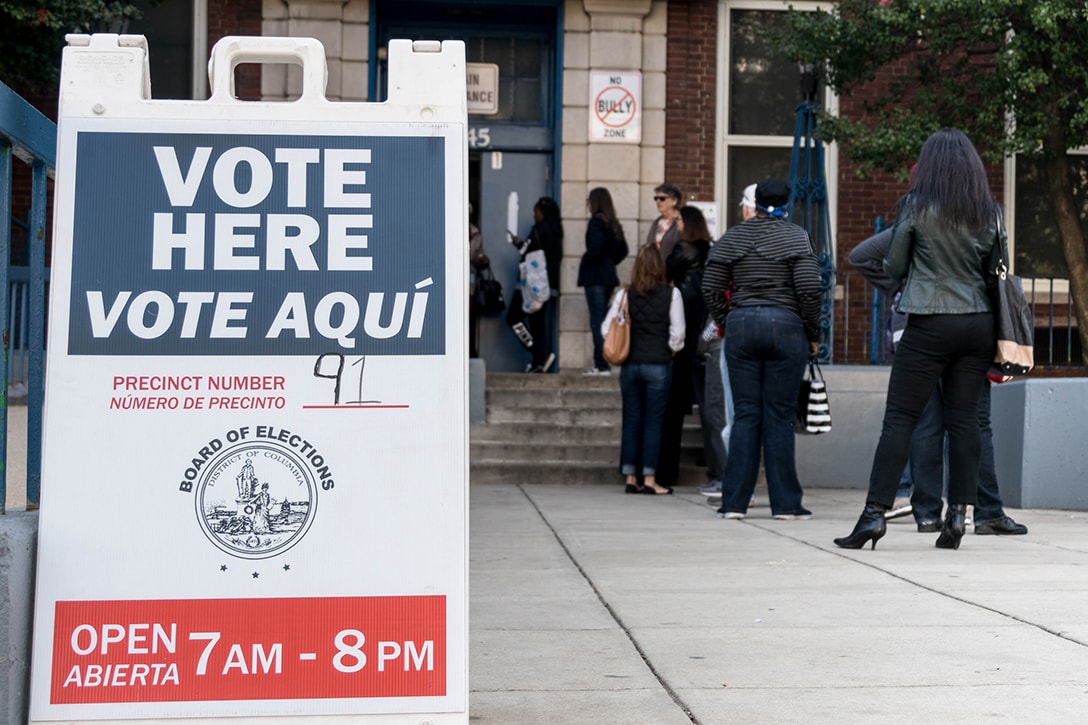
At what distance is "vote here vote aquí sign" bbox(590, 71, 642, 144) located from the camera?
14.5 meters

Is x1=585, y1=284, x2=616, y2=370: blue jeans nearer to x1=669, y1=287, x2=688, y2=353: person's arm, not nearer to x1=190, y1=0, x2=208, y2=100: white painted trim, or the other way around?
x1=669, y1=287, x2=688, y2=353: person's arm

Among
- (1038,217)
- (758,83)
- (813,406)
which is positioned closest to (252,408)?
(813,406)

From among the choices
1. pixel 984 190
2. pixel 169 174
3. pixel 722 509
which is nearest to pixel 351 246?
pixel 169 174

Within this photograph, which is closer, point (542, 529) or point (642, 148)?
point (542, 529)

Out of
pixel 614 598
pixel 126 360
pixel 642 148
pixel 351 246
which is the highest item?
pixel 642 148

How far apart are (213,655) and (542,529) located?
4.99 metres

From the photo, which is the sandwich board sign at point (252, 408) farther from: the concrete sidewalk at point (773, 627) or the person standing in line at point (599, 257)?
the person standing in line at point (599, 257)

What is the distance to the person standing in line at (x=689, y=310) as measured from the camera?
1034 cm

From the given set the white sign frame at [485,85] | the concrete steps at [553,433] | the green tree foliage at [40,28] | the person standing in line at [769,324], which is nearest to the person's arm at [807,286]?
the person standing in line at [769,324]

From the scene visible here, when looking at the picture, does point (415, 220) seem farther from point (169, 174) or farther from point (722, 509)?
point (722, 509)

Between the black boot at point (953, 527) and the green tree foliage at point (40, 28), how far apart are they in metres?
8.11

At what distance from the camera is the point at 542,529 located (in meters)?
7.78

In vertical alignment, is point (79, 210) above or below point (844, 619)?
above

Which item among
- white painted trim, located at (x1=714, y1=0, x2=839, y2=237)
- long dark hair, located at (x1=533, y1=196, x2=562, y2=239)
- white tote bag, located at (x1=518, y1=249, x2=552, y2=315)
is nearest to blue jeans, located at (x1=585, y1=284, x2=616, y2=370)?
white tote bag, located at (x1=518, y1=249, x2=552, y2=315)
